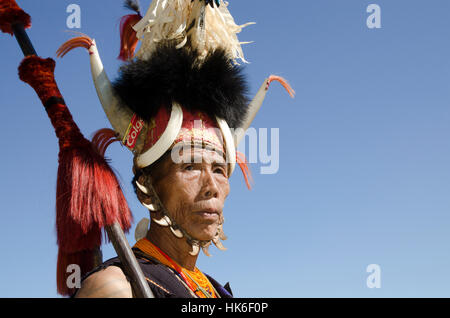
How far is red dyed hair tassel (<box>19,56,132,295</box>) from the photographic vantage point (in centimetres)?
384

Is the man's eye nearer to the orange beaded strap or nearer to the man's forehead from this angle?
the man's forehead

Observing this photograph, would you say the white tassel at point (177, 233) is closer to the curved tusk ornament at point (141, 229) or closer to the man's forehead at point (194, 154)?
the curved tusk ornament at point (141, 229)

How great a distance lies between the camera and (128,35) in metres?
5.13

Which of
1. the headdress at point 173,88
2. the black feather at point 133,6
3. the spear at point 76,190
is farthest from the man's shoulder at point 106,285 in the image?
the black feather at point 133,6

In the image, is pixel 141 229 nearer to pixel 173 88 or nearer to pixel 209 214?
pixel 209 214

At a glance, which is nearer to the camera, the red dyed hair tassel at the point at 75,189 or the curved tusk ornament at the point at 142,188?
the red dyed hair tassel at the point at 75,189

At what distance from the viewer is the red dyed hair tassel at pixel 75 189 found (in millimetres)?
3837

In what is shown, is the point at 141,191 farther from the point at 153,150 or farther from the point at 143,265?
the point at 143,265

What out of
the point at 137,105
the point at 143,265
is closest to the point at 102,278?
the point at 143,265

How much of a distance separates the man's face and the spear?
1.27ft

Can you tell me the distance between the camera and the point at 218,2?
4840 mm

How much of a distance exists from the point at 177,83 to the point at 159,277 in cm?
153

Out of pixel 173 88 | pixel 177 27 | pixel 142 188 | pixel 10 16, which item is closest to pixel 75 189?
pixel 142 188

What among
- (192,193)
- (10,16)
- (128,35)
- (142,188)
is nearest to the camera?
(10,16)
